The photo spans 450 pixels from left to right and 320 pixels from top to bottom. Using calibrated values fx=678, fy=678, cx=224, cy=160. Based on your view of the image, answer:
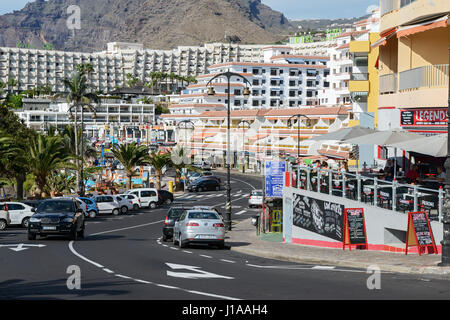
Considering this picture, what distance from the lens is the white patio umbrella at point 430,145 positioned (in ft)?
71.1

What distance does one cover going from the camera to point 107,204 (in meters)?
51.6

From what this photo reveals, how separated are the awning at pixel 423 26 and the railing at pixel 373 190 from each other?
635 centimetres

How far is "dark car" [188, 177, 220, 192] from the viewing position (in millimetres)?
77812

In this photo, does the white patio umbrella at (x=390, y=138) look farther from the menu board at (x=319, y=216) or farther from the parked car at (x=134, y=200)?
the parked car at (x=134, y=200)

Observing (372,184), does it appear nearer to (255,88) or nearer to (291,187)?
(291,187)

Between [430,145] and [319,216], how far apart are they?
549 centimetres

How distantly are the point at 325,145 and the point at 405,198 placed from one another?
36.4 m

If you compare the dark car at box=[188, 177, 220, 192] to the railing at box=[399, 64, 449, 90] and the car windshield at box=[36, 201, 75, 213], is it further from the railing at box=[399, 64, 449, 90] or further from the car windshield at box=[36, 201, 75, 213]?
the railing at box=[399, 64, 449, 90]

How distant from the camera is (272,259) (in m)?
22.7

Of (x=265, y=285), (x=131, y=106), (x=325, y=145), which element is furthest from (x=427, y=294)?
(x=131, y=106)

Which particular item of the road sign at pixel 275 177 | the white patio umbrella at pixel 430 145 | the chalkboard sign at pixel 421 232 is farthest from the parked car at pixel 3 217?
the chalkboard sign at pixel 421 232

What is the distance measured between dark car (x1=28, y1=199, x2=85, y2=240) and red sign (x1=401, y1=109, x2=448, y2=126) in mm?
14292

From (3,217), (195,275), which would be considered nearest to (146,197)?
(3,217)
